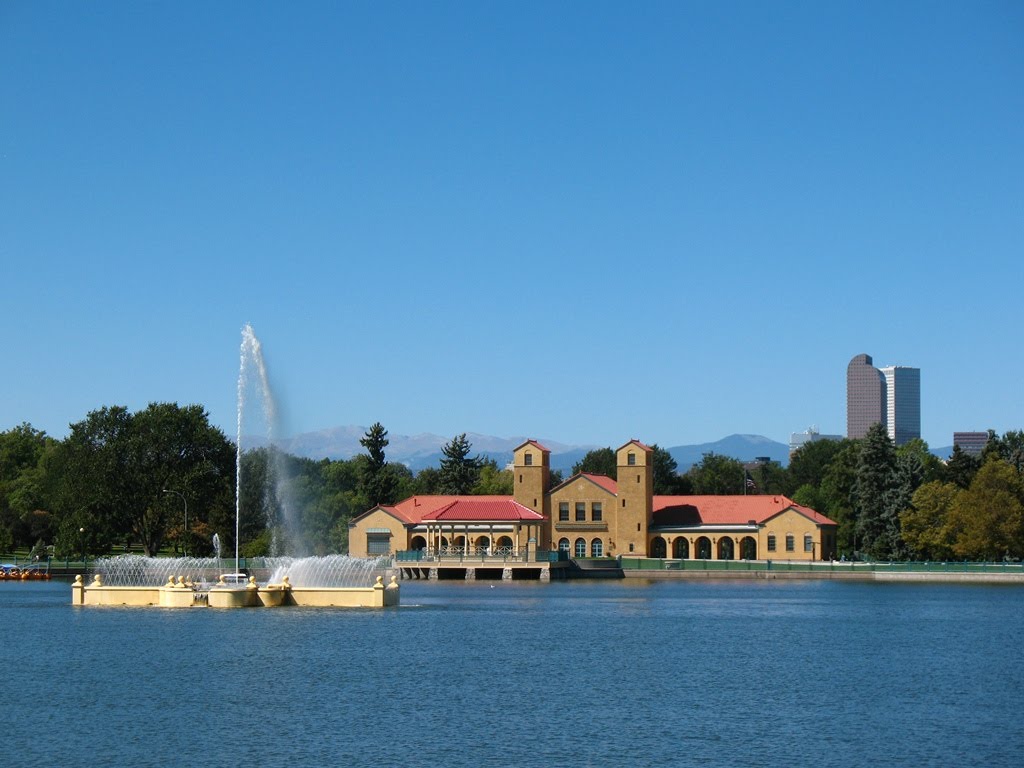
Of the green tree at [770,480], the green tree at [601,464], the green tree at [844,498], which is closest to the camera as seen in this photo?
the green tree at [844,498]

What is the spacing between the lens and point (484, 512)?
4198 inches

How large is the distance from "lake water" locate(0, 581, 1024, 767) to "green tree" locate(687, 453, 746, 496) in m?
85.6

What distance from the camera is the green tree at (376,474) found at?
127875mm

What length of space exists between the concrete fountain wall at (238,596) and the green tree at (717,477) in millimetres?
87255

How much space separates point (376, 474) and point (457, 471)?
9001mm

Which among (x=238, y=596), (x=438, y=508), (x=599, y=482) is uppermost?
(x=599, y=482)

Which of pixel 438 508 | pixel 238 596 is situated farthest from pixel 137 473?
pixel 238 596

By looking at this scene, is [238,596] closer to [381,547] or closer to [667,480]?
[381,547]

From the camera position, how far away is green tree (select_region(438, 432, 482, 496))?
134m

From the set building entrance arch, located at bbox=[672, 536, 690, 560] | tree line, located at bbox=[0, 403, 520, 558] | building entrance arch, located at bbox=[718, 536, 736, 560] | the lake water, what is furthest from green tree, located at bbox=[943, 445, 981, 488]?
tree line, located at bbox=[0, 403, 520, 558]

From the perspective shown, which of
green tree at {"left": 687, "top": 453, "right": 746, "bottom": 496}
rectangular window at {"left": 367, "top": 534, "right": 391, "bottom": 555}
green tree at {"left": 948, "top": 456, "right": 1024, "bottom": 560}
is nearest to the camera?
green tree at {"left": 948, "top": 456, "right": 1024, "bottom": 560}

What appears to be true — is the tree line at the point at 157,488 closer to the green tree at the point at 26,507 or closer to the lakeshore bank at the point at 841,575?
the green tree at the point at 26,507

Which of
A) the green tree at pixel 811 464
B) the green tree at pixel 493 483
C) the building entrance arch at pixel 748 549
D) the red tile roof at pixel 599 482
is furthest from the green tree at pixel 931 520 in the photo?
the green tree at pixel 811 464

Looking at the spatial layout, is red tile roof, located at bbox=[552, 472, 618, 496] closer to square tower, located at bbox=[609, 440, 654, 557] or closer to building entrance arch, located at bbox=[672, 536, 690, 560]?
square tower, located at bbox=[609, 440, 654, 557]
